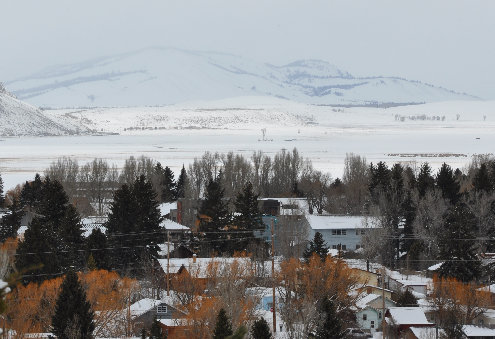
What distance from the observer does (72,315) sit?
65.0 ft

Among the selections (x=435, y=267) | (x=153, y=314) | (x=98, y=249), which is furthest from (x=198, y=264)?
(x=435, y=267)

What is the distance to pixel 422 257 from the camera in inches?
1468

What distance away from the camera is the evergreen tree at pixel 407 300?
27734 millimetres

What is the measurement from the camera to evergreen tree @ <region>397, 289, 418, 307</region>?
27.7 m

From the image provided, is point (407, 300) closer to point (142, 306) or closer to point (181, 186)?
point (142, 306)

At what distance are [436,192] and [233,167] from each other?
2386 cm

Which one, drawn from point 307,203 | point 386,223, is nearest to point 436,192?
point 386,223

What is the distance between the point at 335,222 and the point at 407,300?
16.9m

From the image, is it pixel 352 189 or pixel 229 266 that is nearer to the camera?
pixel 229 266

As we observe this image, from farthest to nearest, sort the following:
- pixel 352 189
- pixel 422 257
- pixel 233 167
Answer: pixel 233 167 < pixel 352 189 < pixel 422 257

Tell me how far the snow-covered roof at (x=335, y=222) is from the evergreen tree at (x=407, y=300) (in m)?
14.4

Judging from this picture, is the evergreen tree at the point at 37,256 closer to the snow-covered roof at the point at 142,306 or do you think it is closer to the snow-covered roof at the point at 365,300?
the snow-covered roof at the point at 142,306

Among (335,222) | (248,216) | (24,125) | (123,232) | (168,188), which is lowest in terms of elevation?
(335,222)

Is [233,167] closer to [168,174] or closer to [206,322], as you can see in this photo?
[168,174]
